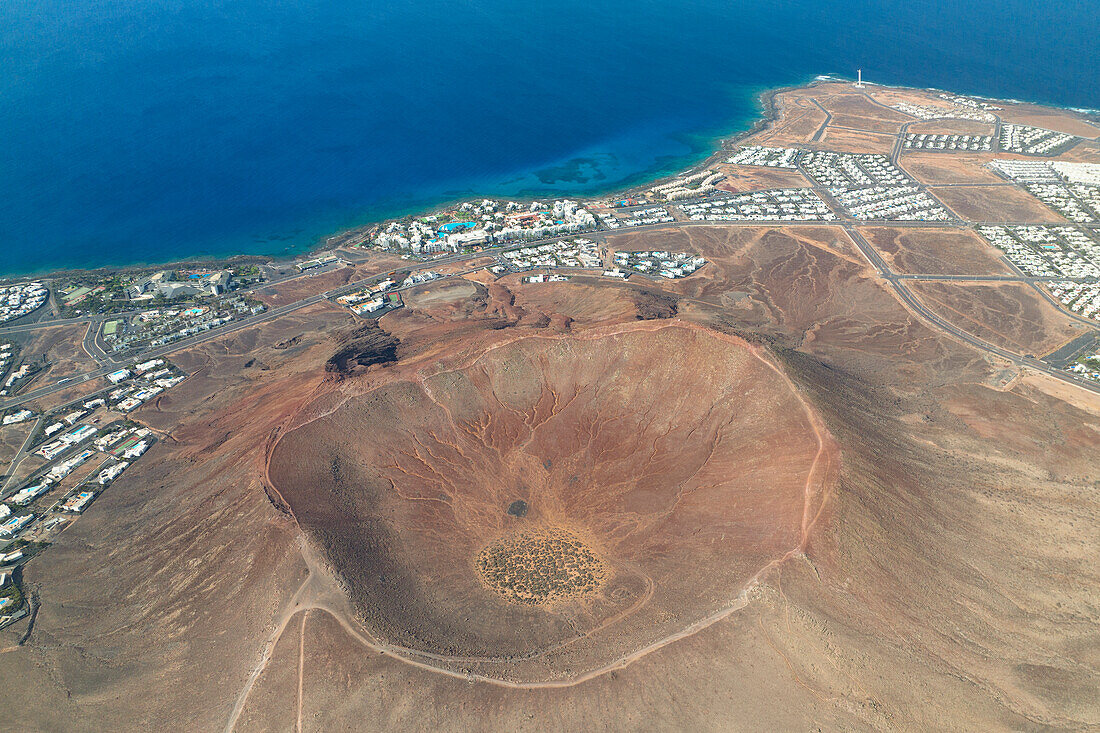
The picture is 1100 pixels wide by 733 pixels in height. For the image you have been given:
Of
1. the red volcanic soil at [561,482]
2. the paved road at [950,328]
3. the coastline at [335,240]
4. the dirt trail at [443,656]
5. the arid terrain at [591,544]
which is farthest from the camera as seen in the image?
the coastline at [335,240]

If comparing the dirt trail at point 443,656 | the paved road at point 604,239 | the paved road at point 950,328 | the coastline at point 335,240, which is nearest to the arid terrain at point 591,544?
the dirt trail at point 443,656

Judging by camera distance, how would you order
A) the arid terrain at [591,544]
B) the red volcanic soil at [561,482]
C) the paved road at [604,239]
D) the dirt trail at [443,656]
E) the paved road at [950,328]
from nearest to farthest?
the arid terrain at [591,544] < the dirt trail at [443,656] < the red volcanic soil at [561,482] < the paved road at [950,328] < the paved road at [604,239]

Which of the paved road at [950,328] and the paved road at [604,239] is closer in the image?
Result: the paved road at [950,328]

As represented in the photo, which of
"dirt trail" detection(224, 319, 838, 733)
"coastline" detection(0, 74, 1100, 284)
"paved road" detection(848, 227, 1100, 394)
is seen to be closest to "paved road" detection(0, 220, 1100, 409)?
"paved road" detection(848, 227, 1100, 394)

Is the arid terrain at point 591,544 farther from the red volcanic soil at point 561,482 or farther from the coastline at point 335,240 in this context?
the coastline at point 335,240

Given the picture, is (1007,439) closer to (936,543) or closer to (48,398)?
(936,543)

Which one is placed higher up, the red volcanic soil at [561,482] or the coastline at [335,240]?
the red volcanic soil at [561,482]

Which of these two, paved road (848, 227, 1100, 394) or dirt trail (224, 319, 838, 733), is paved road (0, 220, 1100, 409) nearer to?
paved road (848, 227, 1100, 394)
